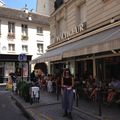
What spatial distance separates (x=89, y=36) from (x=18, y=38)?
27.7 meters

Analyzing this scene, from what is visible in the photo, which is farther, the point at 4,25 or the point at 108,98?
the point at 4,25

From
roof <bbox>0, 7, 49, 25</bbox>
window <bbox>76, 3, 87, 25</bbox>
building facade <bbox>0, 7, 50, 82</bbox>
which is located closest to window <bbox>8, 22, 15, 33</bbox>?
building facade <bbox>0, 7, 50, 82</bbox>

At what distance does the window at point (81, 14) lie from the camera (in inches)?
816

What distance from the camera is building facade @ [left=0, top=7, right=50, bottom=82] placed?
43.1 m

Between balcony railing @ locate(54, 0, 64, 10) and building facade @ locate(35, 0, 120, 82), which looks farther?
balcony railing @ locate(54, 0, 64, 10)

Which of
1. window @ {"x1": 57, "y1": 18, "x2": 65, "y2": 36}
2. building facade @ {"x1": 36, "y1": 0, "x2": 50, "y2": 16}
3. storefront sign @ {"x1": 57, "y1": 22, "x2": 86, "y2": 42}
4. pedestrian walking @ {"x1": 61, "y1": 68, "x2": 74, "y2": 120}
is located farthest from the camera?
building facade @ {"x1": 36, "y1": 0, "x2": 50, "y2": 16}

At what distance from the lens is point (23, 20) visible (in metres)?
44.9

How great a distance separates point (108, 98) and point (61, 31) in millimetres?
13638

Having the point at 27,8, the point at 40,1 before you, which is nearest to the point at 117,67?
the point at 27,8

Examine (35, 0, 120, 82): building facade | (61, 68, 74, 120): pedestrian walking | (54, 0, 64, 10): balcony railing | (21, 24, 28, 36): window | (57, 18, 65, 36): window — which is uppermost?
(21, 24, 28, 36): window

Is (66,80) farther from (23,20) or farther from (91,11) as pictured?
(23,20)

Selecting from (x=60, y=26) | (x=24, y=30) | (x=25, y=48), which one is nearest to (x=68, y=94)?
(x=60, y=26)

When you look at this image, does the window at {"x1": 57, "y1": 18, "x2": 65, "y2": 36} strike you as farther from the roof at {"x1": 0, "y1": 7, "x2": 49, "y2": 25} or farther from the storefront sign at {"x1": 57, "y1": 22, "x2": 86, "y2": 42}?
the roof at {"x1": 0, "y1": 7, "x2": 49, "y2": 25}

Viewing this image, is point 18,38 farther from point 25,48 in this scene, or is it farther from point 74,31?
point 74,31
